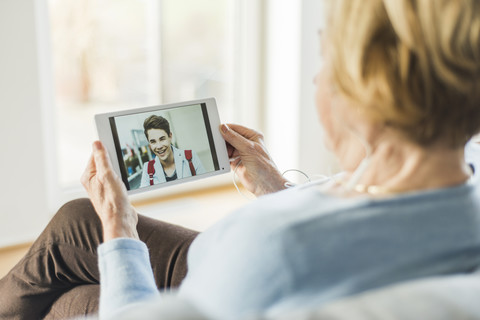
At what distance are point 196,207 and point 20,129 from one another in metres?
0.89

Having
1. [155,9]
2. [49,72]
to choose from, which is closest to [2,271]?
[49,72]

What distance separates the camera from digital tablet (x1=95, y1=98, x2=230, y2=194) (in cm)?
117

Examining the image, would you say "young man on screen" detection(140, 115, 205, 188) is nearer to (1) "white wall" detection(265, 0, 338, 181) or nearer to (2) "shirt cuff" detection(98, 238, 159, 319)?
(2) "shirt cuff" detection(98, 238, 159, 319)

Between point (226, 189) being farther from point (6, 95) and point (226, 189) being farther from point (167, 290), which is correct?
point (167, 290)

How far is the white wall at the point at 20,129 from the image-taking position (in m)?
2.08

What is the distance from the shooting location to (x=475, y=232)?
662mm

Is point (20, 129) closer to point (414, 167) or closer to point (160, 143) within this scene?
point (160, 143)

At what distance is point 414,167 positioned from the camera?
68cm

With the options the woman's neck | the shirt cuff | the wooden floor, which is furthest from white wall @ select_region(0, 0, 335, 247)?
the woman's neck

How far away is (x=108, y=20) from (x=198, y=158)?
1.55m

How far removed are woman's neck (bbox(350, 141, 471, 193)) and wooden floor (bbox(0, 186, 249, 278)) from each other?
5.85 feet

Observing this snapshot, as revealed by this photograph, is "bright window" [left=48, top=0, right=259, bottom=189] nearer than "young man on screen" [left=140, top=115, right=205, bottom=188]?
No

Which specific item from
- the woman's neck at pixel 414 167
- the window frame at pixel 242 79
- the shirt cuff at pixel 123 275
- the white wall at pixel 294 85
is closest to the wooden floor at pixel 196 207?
the window frame at pixel 242 79

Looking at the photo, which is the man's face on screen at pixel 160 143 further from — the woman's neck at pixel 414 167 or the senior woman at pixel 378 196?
the woman's neck at pixel 414 167
